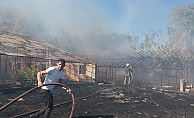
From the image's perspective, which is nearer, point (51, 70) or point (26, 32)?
point (51, 70)

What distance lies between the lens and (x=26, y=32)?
43125 mm

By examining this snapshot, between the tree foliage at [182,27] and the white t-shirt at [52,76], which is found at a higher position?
the tree foliage at [182,27]

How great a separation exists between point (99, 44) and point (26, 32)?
1645 centimetres

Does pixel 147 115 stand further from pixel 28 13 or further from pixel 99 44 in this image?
pixel 28 13

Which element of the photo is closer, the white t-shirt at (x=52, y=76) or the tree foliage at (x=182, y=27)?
the white t-shirt at (x=52, y=76)

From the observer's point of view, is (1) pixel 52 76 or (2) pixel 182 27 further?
(2) pixel 182 27

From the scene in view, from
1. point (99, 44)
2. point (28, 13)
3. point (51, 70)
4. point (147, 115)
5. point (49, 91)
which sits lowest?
point (147, 115)

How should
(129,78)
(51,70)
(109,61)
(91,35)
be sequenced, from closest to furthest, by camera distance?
1. (51,70)
2. (129,78)
3. (109,61)
4. (91,35)

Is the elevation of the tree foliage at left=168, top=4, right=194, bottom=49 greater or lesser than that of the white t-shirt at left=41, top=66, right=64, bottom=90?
greater

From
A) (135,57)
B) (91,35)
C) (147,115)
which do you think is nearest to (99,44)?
(91,35)

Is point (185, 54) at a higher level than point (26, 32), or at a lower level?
lower

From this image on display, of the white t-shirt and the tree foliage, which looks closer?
the white t-shirt

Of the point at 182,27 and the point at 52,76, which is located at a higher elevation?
the point at 182,27

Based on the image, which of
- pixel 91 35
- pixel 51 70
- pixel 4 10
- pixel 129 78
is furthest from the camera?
pixel 91 35
